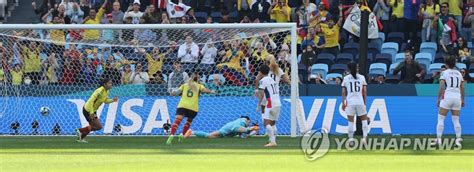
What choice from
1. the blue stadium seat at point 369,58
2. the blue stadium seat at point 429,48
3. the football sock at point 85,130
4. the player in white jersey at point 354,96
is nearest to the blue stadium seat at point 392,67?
the blue stadium seat at point 369,58

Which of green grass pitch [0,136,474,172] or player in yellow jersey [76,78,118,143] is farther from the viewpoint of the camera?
player in yellow jersey [76,78,118,143]

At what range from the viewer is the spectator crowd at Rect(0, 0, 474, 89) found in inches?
1195

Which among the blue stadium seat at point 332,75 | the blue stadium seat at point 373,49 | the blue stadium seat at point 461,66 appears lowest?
the blue stadium seat at point 332,75

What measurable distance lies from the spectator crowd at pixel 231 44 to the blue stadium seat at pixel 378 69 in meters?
0.03

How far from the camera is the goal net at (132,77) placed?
30188 mm

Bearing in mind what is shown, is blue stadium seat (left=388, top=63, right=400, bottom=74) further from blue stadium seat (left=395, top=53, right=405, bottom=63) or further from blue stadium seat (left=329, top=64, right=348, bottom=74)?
blue stadium seat (left=329, top=64, right=348, bottom=74)

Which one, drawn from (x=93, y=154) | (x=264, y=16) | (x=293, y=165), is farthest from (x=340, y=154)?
(x=264, y=16)

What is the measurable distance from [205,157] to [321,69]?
12.2m

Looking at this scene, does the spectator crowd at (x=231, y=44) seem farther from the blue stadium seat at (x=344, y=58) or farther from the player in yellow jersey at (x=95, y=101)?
the player in yellow jersey at (x=95, y=101)

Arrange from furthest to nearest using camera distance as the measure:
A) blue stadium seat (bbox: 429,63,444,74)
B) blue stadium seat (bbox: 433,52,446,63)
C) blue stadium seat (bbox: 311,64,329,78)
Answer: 1. blue stadium seat (bbox: 433,52,446,63)
2. blue stadium seat (bbox: 311,64,329,78)
3. blue stadium seat (bbox: 429,63,444,74)

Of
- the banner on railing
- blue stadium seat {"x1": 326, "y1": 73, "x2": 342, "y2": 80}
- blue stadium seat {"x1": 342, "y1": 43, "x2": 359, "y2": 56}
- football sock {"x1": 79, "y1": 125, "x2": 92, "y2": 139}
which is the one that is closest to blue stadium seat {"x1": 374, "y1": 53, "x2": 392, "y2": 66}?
blue stadium seat {"x1": 342, "y1": 43, "x2": 359, "y2": 56}

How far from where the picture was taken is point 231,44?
1196 inches

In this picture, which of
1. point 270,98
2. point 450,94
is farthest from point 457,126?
point 270,98

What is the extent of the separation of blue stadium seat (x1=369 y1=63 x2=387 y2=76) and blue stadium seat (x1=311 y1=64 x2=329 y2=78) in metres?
1.21
